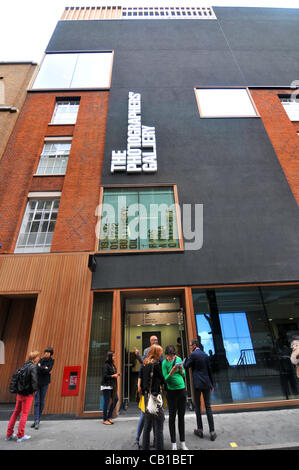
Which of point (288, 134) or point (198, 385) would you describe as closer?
point (198, 385)

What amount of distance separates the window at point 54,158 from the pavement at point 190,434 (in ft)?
33.0

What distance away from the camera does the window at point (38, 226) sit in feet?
33.7

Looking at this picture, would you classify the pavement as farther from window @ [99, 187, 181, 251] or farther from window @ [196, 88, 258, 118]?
window @ [196, 88, 258, 118]

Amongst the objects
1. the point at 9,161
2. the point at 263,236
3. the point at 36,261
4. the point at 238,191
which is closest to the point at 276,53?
the point at 238,191

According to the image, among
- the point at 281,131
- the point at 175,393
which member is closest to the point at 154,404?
the point at 175,393

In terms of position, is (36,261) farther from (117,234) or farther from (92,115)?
(92,115)

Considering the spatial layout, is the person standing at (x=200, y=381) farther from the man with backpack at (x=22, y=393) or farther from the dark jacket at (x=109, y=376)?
the man with backpack at (x=22, y=393)

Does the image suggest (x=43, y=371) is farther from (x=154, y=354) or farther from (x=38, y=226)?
(x=38, y=226)

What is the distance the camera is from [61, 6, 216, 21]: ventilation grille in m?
19.5

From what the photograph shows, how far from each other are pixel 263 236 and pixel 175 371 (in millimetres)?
7304

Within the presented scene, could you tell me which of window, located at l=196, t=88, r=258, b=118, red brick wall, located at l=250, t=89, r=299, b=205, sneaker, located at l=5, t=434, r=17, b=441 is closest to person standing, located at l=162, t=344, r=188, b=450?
sneaker, located at l=5, t=434, r=17, b=441

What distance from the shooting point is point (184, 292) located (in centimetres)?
910

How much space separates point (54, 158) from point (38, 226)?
13.1 feet

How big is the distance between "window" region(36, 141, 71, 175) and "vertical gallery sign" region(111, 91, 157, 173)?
2.78m
